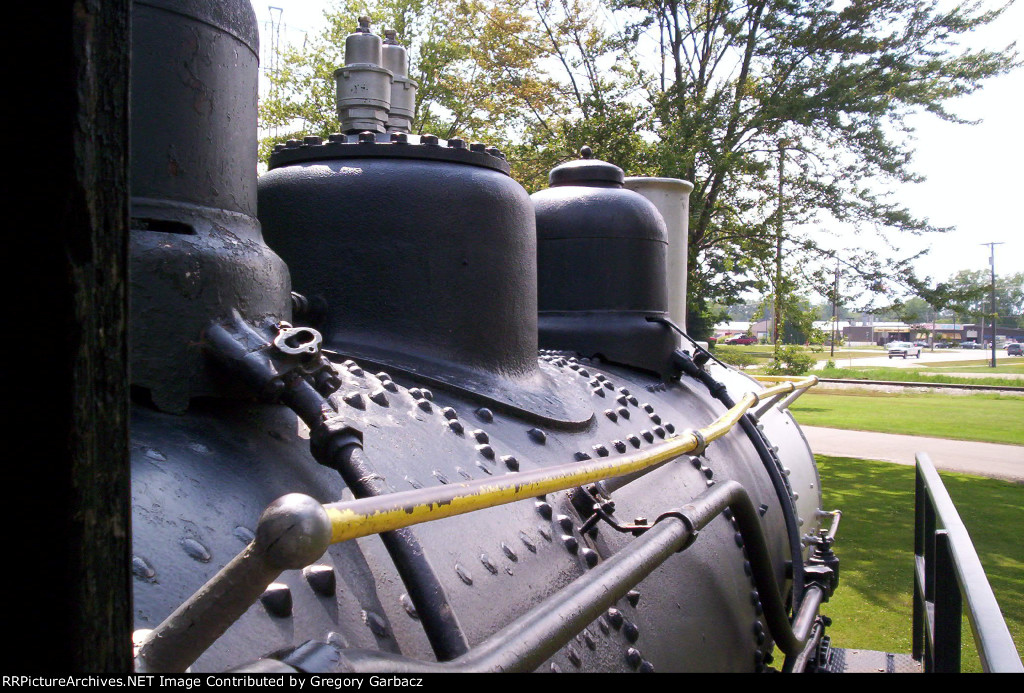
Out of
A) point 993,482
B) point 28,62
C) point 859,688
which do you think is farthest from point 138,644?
point 993,482

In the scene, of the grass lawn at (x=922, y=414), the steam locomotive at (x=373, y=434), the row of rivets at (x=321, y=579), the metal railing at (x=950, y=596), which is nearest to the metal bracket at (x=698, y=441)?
the steam locomotive at (x=373, y=434)

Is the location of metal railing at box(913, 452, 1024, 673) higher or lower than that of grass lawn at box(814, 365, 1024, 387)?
higher

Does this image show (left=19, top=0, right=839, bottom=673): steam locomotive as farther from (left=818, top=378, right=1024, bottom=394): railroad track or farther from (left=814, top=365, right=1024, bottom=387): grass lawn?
(left=814, top=365, right=1024, bottom=387): grass lawn

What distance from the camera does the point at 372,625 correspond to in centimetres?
116

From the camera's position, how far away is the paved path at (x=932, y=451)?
33.1 feet

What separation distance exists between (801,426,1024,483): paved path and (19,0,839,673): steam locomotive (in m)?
8.51

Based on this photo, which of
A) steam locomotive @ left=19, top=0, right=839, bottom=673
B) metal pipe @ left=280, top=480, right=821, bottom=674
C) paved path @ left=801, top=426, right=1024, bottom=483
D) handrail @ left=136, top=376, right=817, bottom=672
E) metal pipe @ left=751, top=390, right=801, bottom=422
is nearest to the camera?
handrail @ left=136, top=376, right=817, bottom=672

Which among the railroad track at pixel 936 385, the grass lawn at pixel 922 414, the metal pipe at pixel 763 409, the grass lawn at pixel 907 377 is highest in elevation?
the metal pipe at pixel 763 409

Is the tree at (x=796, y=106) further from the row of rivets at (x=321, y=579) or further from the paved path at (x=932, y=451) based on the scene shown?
the row of rivets at (x=321, y=579)

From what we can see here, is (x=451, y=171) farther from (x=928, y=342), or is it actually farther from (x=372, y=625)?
(x=928, y=342)

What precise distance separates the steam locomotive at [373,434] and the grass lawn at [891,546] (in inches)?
101

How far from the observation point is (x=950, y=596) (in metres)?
2.72

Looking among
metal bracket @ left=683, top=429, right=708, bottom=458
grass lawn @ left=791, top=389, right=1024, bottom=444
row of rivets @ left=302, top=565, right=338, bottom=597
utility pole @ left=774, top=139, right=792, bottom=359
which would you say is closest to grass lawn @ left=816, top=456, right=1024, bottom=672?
utility pole @ left=774, top=139, right=792, bottom=359

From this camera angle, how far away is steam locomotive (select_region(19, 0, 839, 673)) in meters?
1.05
